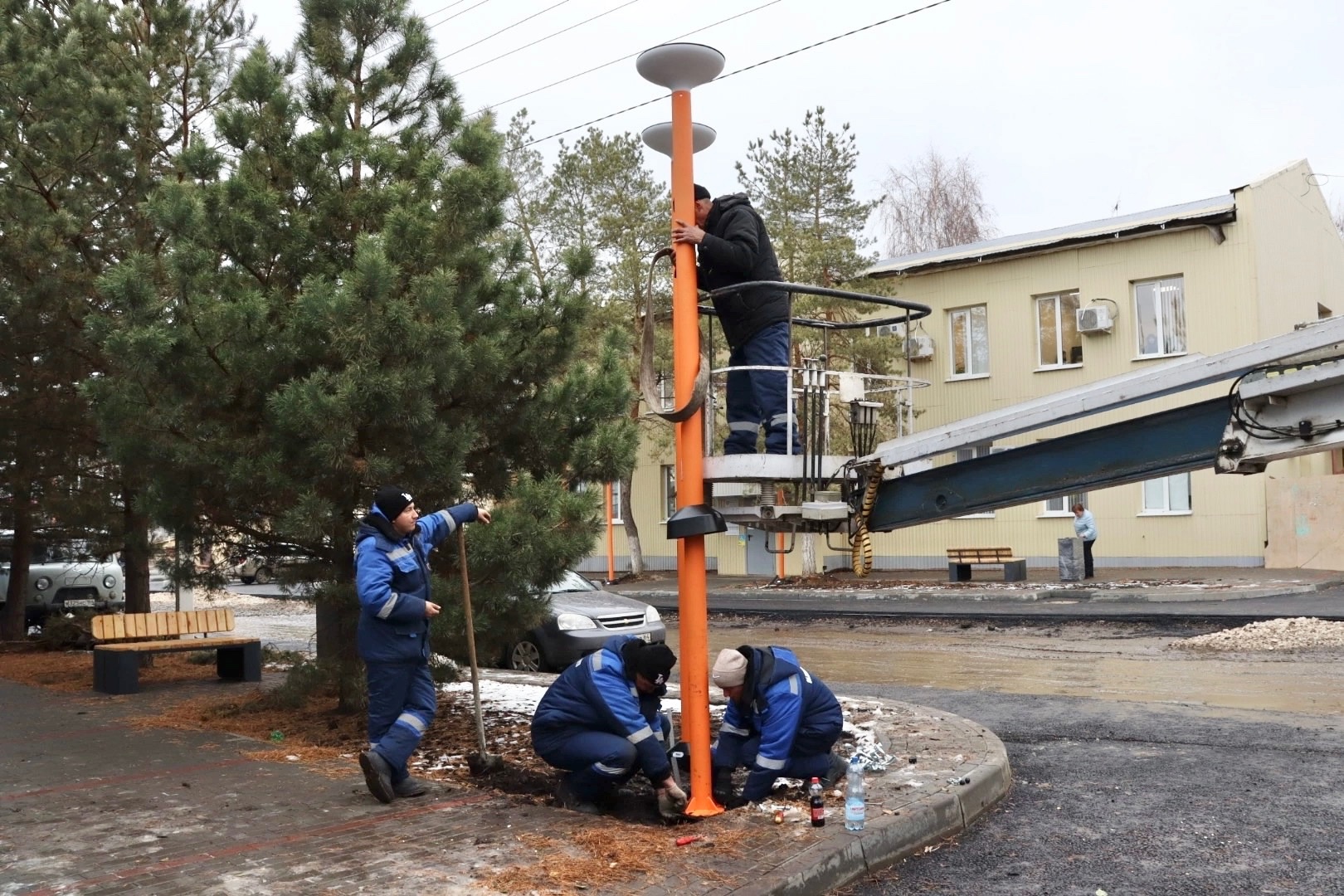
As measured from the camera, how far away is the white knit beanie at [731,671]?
6566mm

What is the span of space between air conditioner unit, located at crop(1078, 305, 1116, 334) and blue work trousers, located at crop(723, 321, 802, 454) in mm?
22460

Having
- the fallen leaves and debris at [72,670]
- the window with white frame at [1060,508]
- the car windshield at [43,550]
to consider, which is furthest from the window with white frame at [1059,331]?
the car windshield at [43,550]

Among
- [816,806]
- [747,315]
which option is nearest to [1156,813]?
[816,806]

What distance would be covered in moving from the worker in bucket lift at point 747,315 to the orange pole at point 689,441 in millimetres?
191

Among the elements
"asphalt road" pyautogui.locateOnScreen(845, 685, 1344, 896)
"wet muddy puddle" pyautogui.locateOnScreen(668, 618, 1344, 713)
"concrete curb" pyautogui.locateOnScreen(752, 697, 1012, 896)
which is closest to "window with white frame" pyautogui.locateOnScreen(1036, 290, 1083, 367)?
"wet muddy puddle" pyautogui.locateOnScreen(668, 618, 1344, 713)

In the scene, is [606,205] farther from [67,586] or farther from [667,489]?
[67,586]

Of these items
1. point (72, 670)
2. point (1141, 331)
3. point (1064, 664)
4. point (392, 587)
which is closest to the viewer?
point (392, 587)

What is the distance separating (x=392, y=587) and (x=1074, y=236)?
24.2 m

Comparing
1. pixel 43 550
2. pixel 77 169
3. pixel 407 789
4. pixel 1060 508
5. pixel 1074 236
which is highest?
pixel 1074 236

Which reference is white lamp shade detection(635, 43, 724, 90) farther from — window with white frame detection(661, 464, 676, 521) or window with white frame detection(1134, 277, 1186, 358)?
window with white frame detection(661, 464, 676, 521)

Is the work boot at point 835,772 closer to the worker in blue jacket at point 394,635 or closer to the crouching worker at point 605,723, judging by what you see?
the crouching worker at point 605,723

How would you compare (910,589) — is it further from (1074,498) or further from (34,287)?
(34,287)

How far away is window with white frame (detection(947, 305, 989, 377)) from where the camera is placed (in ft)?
98.9

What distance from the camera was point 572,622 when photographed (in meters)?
13.3
